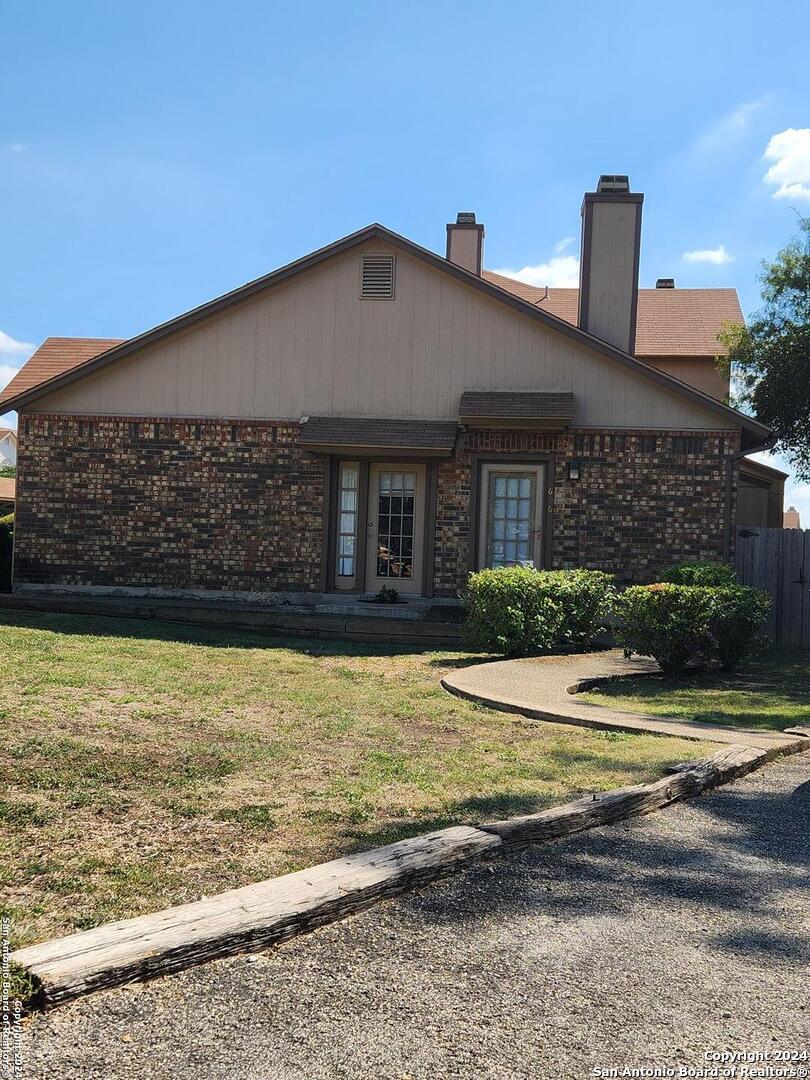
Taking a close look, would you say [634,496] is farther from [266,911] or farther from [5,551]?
[266,911]

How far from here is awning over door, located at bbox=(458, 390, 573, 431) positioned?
14695 mm

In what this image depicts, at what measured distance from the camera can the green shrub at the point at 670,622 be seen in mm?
10438

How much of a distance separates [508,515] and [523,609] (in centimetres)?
405

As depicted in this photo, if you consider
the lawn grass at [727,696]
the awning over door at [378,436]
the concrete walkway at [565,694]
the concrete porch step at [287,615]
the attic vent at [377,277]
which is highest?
the attic vent at [377,277]

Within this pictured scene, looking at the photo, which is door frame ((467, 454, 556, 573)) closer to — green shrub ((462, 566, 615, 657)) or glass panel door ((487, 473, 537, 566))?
glass panel door ((487, 473, 537, 566))

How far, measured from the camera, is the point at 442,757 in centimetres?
630

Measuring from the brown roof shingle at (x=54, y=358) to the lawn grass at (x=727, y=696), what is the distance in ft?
44.3

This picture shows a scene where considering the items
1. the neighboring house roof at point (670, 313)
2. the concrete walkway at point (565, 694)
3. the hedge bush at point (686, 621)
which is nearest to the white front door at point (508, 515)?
the concrete walkway at point (565, 694)

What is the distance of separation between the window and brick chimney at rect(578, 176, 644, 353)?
483cm

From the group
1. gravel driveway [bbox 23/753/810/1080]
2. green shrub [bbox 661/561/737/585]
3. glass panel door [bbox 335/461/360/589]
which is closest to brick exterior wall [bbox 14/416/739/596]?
glass panel door [bbox 335/461/360/589]

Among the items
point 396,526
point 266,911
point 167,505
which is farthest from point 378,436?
point 266,911

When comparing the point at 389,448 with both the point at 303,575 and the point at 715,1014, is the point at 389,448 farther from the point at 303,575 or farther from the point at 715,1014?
the point at 715,1014

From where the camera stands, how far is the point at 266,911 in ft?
11.0

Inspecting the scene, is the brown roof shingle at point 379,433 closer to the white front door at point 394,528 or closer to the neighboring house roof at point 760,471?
the white front door at point 394,528
